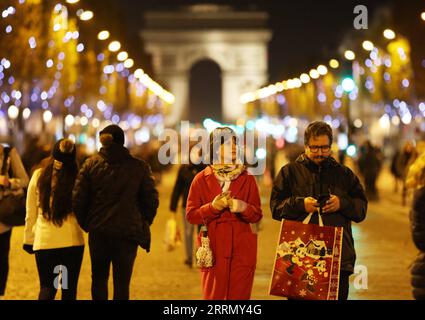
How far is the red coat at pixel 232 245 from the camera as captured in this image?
7492 mm

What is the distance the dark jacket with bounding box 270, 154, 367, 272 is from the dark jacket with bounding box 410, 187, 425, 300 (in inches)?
16.0

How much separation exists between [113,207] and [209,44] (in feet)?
362

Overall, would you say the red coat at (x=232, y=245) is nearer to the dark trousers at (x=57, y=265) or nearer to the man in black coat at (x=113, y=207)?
the man in black coat at (x=113, y=207)

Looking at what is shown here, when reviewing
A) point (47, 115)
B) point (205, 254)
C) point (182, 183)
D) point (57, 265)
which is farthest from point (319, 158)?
point (47, 115)

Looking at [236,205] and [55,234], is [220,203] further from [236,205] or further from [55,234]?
[55,234]

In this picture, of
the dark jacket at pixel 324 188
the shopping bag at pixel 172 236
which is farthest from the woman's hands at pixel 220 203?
the shopping bag at pixel 172 236

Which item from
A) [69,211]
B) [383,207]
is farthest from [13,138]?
[69,211]

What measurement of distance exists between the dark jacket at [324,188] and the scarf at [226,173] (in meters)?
0.36

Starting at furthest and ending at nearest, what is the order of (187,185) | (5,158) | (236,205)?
1. (187,185)
2. (5,158)
3. (236,205)

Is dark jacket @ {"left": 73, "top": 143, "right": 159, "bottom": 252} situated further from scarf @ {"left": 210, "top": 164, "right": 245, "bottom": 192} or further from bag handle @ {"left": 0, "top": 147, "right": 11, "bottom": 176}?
bag handle @ {"left": 0, "top": 147, "right": 11, "bottom": 176}

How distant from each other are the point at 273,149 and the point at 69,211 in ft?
98.2

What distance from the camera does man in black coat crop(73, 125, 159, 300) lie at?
8.41m

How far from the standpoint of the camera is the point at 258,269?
13.7 m
